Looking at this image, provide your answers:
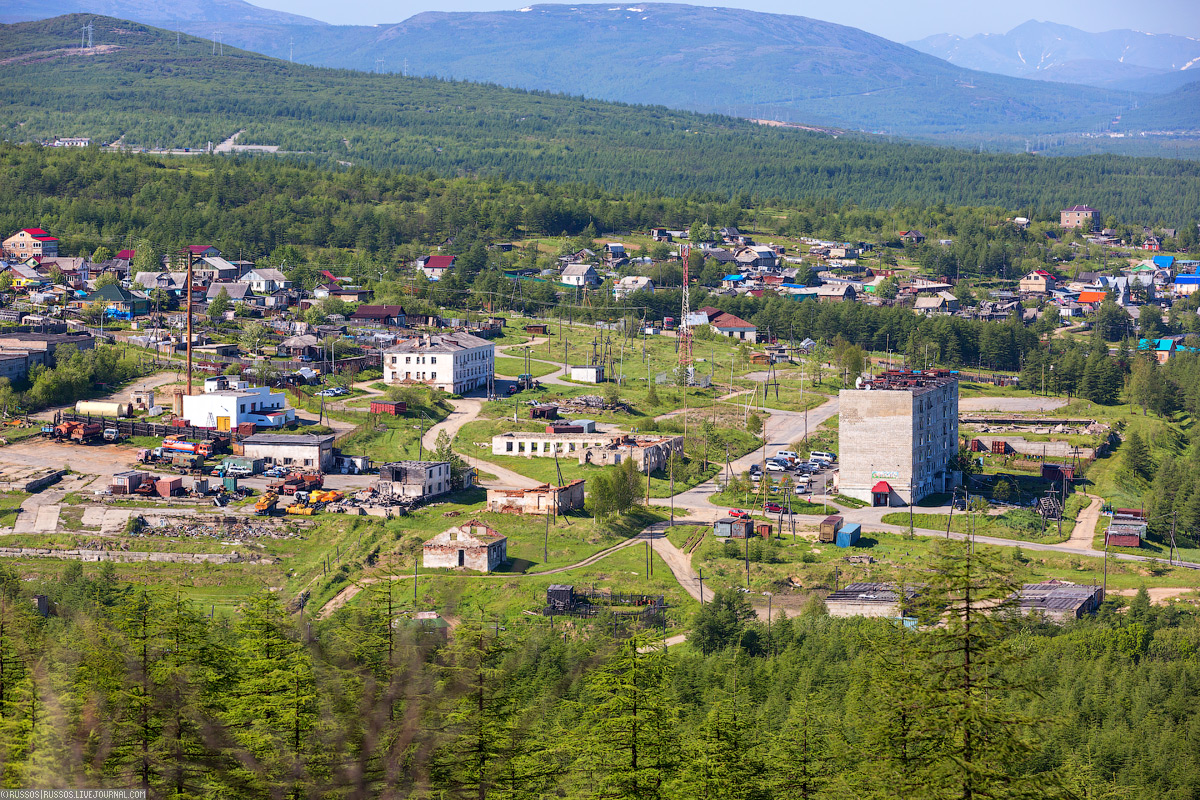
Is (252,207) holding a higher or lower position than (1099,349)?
higher

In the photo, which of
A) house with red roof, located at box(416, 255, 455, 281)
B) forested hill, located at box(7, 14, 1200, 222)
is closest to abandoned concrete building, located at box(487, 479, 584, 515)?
house with red roof, located at box(416, 255, 455, 281)

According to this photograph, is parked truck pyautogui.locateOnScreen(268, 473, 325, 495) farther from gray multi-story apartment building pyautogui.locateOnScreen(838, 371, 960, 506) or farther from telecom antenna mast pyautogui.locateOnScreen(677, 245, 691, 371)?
telecom antenna mast pyautogui.locateOnScreen(677, 245, 691, 371)

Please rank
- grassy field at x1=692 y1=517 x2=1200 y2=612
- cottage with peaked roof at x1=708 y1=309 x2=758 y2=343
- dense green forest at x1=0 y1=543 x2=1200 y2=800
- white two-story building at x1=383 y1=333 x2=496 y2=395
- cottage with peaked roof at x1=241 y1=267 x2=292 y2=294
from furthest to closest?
cottage with peaked roof at x1=708 y1=309 x2=758 y2=343 < cottage with peaked roof at x1=241 y1=267 x2=292 y2=294 < white two-story building at x1=383 y1=333 x2=496 y2=395 < grassy field at x1=692 y1=517 x2=1200 y2=612 < dense green forest at x1=0 y1=543 x2=1200 y2=800

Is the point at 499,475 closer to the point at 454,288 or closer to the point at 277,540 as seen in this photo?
the point at 277,540

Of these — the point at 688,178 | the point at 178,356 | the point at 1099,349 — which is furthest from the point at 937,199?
Answer: the point at 178,356

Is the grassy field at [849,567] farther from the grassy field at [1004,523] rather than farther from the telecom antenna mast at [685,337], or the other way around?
the telecom antenna mast at [685,337]

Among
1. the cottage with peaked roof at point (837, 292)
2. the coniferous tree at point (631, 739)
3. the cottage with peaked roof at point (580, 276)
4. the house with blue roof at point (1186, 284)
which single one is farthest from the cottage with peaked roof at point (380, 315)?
the house with blue roof at point (1186, 284)
